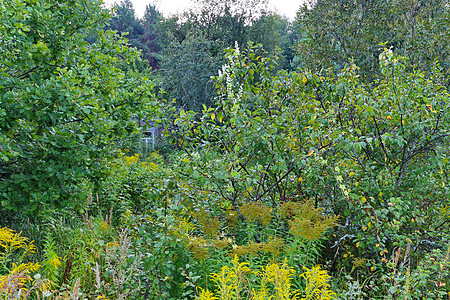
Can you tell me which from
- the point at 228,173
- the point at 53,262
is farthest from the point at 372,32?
the point at 53,262

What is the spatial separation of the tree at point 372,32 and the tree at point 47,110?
4.25 m

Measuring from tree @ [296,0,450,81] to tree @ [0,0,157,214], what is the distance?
4.25m

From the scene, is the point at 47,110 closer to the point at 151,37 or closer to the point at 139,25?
the point at 151,37

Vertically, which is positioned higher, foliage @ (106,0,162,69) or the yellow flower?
foliage @ (106,0,162,69)

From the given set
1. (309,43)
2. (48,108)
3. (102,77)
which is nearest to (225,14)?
(309,43)

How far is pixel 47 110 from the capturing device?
3059mm

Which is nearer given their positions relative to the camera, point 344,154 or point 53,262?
point 53,262

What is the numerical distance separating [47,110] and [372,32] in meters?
5.96

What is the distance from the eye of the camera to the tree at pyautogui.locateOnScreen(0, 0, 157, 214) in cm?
295

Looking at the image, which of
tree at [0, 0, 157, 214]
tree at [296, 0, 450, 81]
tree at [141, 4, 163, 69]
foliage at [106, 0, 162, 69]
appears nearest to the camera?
tree at [0, 0, 157, 214]

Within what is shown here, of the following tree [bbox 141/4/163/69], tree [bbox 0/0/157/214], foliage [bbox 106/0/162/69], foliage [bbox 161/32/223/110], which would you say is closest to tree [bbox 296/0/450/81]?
tree [bbox 0/0/157/214]

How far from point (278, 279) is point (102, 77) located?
3.27 meters

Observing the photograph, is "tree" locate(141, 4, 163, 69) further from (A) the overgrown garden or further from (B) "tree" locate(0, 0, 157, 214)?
(A) the overgrown garden

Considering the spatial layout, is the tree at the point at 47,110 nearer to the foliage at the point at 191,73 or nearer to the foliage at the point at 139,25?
the foliage at the point at 191,73
